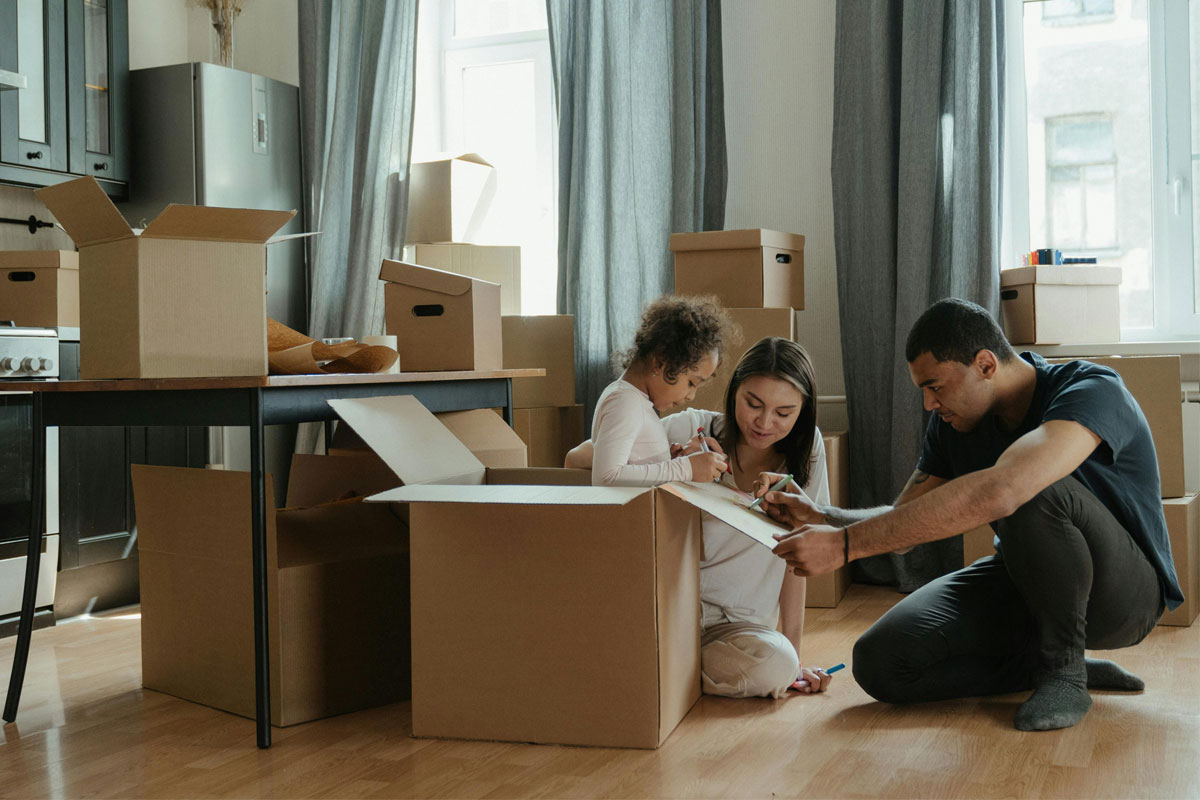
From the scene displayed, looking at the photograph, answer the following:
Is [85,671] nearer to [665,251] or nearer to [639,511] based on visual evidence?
[639,511]

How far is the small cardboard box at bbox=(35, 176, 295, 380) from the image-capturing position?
1881mm

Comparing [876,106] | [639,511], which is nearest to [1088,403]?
[639,511]

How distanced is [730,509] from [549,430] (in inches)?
68.7

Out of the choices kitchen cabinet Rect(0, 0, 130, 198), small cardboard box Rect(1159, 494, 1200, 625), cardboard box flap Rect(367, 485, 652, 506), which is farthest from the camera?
kitchen cabinet Rect(0, 0, 130, 198)

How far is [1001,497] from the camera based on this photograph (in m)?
1.71

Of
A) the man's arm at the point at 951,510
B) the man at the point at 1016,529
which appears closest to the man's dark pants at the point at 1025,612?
the man at the point at 1016,529

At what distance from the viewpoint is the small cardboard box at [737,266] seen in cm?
312

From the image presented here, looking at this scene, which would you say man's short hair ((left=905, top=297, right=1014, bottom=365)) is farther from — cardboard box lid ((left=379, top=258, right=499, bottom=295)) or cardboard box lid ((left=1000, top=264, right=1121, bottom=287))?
cardboard box lid ((left=1000, top=264, right=1121, bottom=287))

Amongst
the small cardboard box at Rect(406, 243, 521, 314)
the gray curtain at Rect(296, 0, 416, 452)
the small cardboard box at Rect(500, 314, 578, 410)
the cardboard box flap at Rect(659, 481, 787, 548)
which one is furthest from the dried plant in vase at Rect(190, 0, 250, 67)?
the cardboard box flap at Rect(659, 481, 787, 548)

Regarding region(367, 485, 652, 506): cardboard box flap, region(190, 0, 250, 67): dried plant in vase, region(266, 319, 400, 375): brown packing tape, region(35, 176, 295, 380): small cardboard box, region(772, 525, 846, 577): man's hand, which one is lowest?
region(772, 525, 846, 577): man's hand

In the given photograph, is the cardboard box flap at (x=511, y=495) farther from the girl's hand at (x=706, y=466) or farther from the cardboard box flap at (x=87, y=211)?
the cardboard box flap at (x=87, y=211)

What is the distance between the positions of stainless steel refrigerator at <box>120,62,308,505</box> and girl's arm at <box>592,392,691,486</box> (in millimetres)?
1948

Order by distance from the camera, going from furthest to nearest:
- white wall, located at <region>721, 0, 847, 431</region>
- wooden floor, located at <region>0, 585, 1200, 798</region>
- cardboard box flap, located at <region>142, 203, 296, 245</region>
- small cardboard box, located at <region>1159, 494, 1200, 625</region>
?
white wall, located at <region>721, 0, 847, 431</region> < small cardboard box, located at <region>1159, 494, 1200, 625</region> < cardboard box flap, located at <region>142, 203, 296, 245</region> < wooden floor, located at <region>0, 585, 1200, 798</region>

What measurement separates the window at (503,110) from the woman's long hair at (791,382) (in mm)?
1797
